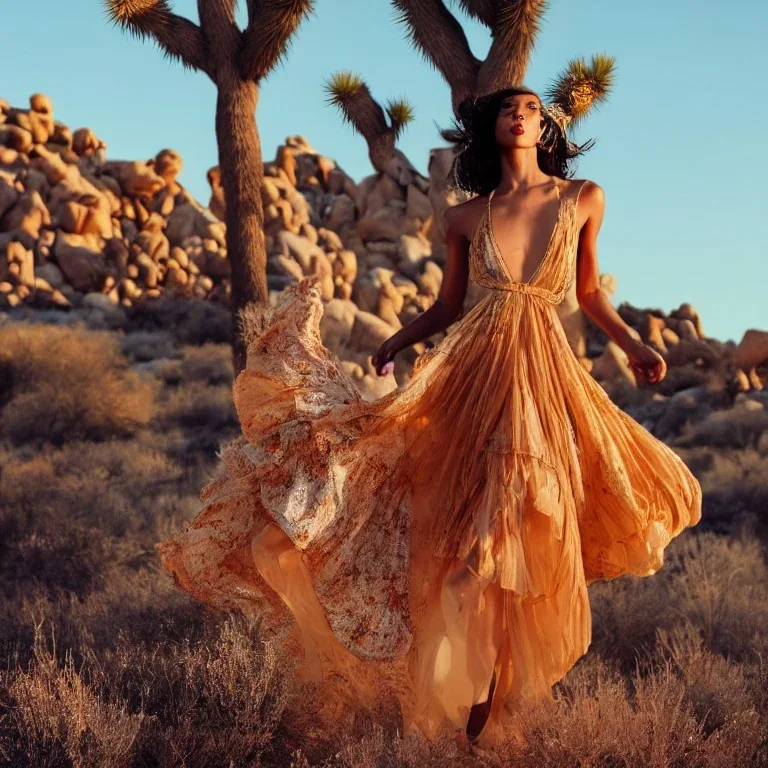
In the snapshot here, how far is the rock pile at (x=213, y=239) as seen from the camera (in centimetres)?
2455

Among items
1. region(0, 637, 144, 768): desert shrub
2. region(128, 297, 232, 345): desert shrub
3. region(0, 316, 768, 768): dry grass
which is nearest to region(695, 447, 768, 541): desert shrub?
region(0, 316, 768, 768): dry grass

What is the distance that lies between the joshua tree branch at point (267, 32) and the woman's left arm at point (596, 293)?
734 centimetres

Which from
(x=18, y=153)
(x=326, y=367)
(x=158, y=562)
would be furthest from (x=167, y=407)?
(x=18, y=153)

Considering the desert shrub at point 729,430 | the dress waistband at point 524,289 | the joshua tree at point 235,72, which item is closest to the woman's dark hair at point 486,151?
the dress waistband at point 524,289

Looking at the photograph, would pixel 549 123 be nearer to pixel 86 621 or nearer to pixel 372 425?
pixel 372 425

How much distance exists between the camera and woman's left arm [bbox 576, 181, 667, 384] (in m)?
4.22

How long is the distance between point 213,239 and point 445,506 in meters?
26.6

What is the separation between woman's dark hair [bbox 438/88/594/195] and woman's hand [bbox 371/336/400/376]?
0.78m

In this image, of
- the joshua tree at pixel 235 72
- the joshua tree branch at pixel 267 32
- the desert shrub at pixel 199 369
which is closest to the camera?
the joshua tree branch at pixel 267 32

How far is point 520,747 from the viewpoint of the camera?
145 inches

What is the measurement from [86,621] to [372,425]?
117 inches

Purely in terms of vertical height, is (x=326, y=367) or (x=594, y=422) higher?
(x=326, y=367)

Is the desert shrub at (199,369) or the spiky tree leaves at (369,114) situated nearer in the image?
the spiky tree leaves at (369,114)

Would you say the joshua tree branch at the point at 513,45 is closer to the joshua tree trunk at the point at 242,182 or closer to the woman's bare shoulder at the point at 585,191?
the joshua tree trunk at the point at 242,182
